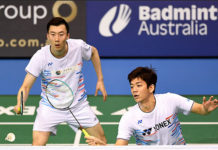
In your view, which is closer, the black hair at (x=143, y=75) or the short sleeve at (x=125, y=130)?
the short sleeve at (x=125, y=130)

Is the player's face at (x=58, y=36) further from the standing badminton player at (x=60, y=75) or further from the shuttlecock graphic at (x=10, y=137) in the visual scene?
the shuttlecock graphic at (x=10, y=137)

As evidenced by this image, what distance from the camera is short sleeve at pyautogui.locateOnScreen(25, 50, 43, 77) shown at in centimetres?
613

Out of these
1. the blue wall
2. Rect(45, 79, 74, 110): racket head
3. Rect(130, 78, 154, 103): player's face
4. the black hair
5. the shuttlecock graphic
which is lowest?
the shuttlecock graphic

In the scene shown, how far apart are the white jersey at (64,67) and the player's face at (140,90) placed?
4.18ft

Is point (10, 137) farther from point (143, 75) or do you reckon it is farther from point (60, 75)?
point (143, 75)

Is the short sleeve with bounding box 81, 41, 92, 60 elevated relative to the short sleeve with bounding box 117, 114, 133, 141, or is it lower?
elevated

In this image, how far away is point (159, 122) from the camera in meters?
5.29

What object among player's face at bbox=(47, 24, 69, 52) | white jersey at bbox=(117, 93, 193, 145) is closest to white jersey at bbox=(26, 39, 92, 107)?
player's face at bbox=(47, 24, 69, 52)

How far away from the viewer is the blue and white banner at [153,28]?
443 inches

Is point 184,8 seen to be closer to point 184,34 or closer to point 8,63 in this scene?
point 184,34

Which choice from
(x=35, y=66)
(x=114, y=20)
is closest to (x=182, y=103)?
(x=35, y=66)

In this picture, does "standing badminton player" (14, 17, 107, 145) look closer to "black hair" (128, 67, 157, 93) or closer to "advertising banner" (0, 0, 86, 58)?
"black hair" (128, 67, 157, 93)

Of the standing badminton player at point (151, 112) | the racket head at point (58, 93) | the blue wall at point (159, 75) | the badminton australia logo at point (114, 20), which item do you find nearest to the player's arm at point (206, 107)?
the standing badminton player at point (151, 112)

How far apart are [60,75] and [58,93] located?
21 cm
